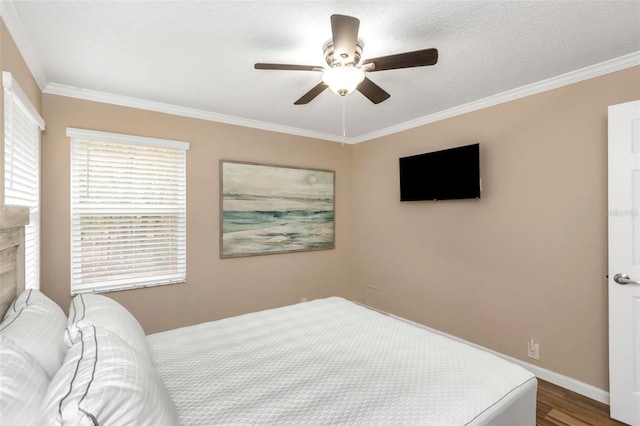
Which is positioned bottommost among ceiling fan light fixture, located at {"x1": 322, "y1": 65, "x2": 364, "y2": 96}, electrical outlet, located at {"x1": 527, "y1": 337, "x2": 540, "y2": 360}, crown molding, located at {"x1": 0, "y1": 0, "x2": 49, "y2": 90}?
electrical outlet, located at {"x1": 527, "y1": 337, "x2": 540, "y2": 360}

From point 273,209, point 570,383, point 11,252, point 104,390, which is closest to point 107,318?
point 11,252

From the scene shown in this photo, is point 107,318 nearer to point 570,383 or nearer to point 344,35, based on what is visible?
point 344,35

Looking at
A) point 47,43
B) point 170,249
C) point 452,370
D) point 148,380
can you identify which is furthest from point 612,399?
point 47,43

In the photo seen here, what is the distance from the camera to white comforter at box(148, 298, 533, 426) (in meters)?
1.26

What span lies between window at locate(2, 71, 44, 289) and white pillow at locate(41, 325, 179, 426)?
1248 millimetres

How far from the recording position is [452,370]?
1.57 metres

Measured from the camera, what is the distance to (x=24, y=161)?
206cm

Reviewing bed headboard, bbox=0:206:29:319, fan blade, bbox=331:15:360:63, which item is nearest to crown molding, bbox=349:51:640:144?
fan blade, bbox=331:15:360:63

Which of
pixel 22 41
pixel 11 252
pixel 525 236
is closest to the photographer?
pixel 11 252

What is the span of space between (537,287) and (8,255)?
3.63 meters

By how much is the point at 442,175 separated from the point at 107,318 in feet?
9.99

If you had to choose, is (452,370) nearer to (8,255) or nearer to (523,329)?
(523,329)

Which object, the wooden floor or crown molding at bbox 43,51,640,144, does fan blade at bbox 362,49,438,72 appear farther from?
the wooden floor

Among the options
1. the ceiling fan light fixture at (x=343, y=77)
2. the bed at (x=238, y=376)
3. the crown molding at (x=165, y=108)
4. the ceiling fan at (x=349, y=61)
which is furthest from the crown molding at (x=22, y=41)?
the ceiling fan light fixture at (x=343, y=77)
